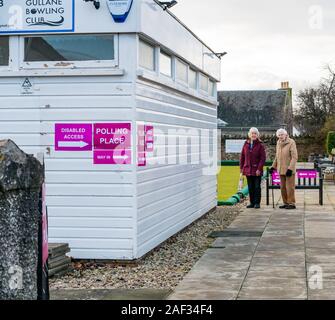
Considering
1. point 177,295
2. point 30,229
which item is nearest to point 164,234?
point 177,295

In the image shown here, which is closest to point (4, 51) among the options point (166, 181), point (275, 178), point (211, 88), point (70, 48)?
point (70, 48)

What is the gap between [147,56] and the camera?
35.4ft

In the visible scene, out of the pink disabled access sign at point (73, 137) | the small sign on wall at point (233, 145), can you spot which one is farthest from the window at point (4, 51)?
the small sign on wall at point (233, 145)

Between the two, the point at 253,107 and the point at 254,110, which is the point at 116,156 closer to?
the point at 254,110

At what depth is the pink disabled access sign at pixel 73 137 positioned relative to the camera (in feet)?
33.0

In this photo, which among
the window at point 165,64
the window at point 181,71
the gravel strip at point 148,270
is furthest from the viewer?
the window at point 181,71

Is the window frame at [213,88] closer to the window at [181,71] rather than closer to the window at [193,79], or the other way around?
the window at [193,79]

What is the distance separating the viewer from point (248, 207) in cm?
1861

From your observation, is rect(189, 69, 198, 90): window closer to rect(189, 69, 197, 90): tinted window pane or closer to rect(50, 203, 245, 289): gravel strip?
rect(189, 69, 197, 90): tinted window pane

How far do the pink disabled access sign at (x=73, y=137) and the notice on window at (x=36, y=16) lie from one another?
133 cm

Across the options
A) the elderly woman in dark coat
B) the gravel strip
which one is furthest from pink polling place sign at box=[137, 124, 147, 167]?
the elderly woman in dark coat

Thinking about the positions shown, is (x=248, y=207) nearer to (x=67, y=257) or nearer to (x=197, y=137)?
(x=197, y=137)

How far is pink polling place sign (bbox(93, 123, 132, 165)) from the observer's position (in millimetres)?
9938

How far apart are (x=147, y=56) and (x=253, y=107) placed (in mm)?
68635
